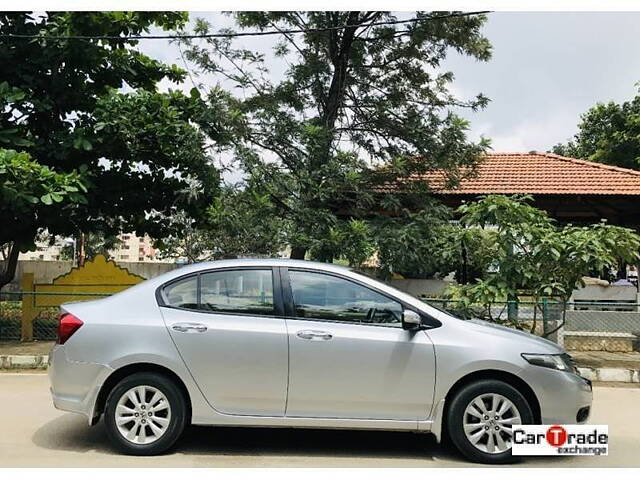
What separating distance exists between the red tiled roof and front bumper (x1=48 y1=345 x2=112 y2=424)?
9.06m

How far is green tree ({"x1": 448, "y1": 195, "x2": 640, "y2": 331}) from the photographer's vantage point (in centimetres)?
805

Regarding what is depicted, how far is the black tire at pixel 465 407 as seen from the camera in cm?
470

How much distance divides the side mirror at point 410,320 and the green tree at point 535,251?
3740 mm

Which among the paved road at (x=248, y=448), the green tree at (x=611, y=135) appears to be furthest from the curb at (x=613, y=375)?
the green tree at (x=611, y=135)

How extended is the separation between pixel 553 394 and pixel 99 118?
336 inches

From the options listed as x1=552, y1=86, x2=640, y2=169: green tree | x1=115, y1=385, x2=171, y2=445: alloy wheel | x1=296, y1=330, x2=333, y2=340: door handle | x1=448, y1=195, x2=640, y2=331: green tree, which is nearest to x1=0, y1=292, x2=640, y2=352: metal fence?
x1=448, y1=195, x2=640, y2=331: green tree

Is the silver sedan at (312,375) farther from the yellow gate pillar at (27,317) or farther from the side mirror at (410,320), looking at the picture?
the yellow gate pillar at (27,317)

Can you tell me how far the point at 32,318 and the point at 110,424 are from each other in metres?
6.85

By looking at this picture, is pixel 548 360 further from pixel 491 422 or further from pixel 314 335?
pixel 314 335

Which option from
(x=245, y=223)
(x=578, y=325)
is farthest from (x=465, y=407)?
(x=578, y=325)

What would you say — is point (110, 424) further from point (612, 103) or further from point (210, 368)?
point (612, 103)

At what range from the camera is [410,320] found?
479 centimetres

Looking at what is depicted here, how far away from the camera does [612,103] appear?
101ft

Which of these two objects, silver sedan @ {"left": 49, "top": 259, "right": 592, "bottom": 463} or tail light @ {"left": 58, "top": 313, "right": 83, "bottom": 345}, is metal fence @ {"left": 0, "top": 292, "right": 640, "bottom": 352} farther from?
silver sedan @ {"left": 49, "top": 259, "right": 592, "bottom": 463}
